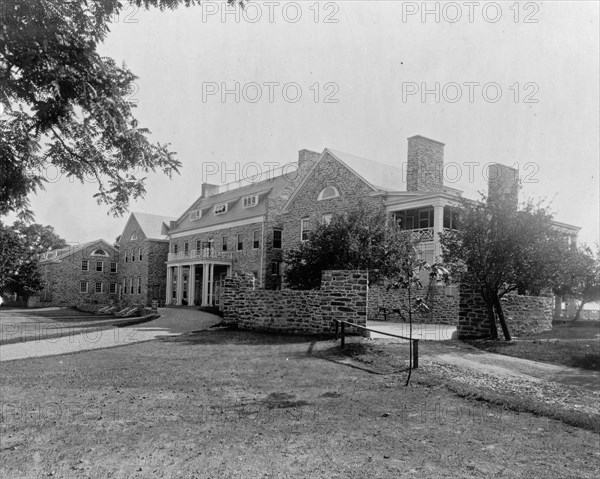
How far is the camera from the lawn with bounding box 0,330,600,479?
201 inches

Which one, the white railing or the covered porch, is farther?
the covered porch

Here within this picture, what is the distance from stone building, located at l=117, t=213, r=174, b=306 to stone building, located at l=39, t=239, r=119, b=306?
1820 millimetres

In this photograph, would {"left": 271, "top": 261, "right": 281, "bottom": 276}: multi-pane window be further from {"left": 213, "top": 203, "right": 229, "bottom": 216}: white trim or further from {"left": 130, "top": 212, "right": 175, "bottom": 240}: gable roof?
{"left": 130, "top": 212, "right": 175, "bottom": 240}: gable roof

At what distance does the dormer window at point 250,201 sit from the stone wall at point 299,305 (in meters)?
19.2

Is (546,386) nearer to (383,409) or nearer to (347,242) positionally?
(383,409)

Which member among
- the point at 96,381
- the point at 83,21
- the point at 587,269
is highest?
the point at 83,21

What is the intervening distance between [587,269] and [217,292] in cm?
2516

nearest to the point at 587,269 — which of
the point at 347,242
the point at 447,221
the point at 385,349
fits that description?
the point at 447,221

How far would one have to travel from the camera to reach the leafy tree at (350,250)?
18797 millimetres

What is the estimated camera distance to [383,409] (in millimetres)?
7184

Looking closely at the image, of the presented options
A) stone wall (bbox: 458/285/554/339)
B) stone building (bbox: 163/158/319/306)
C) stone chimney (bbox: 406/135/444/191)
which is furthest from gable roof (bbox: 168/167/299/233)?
stone wall (bbox: 458/285/554/339)

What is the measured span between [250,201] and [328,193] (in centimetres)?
987

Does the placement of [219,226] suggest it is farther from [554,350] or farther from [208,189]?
[554,350]

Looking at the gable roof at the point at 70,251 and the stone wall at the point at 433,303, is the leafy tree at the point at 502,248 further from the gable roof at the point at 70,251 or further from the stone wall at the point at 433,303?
the gable roof at the point at 70,251
